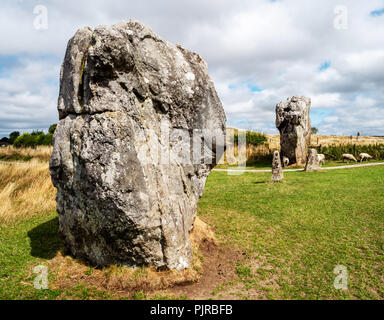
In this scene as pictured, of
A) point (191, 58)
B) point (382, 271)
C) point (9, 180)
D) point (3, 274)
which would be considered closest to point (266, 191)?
point (382, 271)

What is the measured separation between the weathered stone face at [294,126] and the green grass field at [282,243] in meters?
9.06

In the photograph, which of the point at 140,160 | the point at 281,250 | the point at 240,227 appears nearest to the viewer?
the point at 140,160

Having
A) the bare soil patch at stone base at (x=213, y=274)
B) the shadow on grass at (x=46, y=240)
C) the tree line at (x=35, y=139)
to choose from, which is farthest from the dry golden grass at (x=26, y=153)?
the bare soil patch at stone base at (x=213, y=274)

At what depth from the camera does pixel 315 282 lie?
5.37m

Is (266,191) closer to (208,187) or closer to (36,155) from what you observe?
(208,187)

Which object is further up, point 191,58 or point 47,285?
point 191,58

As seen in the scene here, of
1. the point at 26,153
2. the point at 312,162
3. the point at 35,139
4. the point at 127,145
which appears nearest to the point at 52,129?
the point at 35,139

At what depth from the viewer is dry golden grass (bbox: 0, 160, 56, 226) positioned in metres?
9.34

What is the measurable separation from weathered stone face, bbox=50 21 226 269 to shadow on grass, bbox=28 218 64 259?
2.48 ft

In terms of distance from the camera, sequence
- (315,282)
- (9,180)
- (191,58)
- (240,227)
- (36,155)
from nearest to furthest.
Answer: (315,282), (191,58), (240,227), (9,180), (36,155)

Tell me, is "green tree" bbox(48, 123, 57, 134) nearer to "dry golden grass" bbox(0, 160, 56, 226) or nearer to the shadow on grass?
"dry golden grass" bbox(0, 160, 56, 226)

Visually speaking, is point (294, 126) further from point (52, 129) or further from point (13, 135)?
point (13, 135)

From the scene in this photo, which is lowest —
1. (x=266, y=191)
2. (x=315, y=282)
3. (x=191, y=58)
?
(x=315, y=282)
